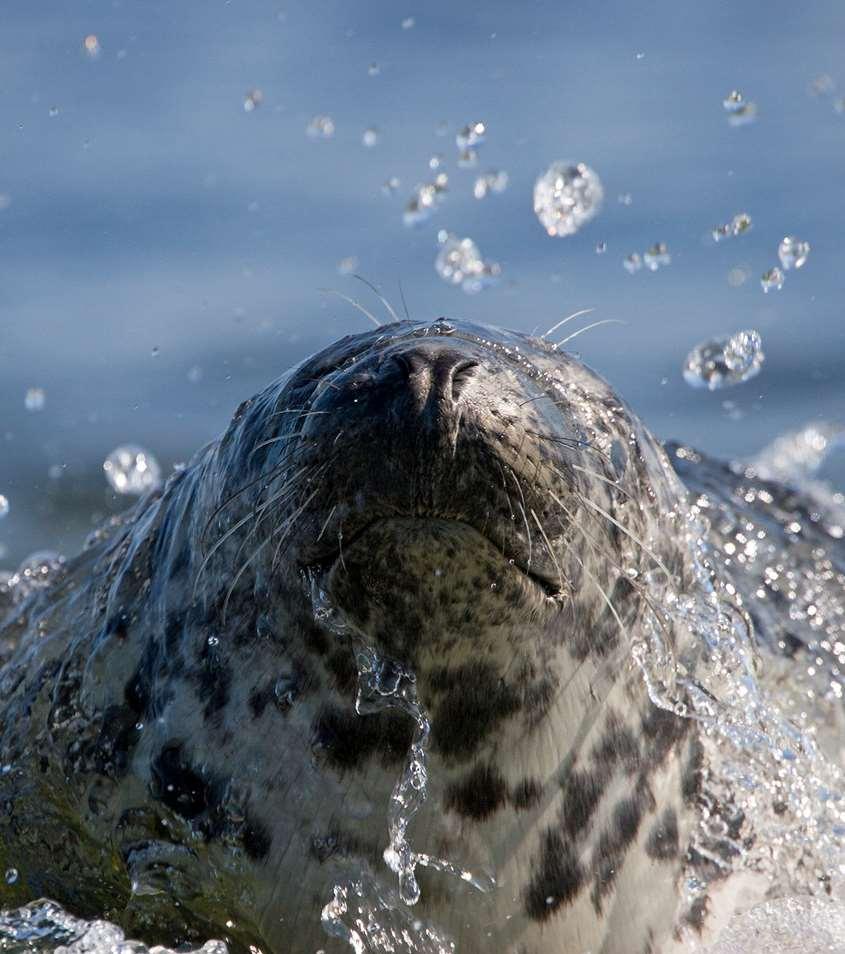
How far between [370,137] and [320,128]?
43 centimetres

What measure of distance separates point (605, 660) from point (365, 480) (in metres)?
0.69

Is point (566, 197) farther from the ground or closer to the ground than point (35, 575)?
farther from the ground

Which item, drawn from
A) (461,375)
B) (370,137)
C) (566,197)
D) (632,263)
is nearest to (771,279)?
(632,263)

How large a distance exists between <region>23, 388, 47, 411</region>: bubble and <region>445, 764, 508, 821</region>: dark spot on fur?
Result: 5.29 metres

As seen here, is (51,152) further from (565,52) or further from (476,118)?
(565,52)

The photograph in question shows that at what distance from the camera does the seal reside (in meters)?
2.42

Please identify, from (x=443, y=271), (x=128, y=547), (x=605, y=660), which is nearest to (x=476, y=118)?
(x=443, y=271)

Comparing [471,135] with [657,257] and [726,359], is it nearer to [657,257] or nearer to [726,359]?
[657,257]

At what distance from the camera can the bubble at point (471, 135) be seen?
7.40m

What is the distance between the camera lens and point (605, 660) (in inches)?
110

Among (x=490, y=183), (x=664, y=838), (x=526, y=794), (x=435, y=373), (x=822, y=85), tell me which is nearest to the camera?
(x=435, y=373)

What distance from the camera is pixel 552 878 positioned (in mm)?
2756

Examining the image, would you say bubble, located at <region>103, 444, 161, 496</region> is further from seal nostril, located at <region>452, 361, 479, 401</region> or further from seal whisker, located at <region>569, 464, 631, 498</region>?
seal nostril, located at <region>452, 361, 479, 401</region>

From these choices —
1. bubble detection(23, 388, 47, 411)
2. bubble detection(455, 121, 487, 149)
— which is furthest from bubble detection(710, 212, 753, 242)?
bubble detection(23, 388, 47, 411)
